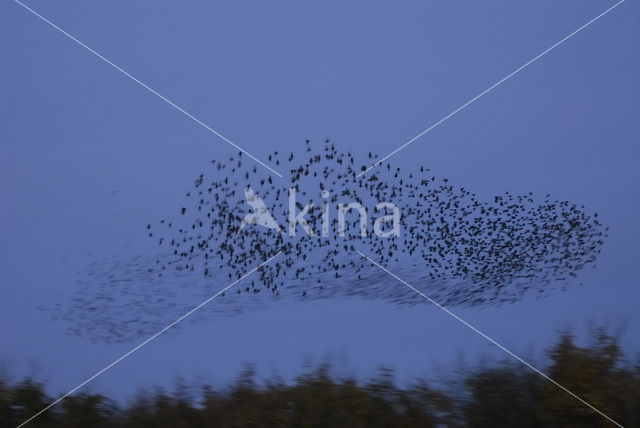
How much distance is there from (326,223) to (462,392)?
2505 mm

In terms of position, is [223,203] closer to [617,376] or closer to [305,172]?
[305,172]

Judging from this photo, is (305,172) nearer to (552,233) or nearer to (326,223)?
(326,223)

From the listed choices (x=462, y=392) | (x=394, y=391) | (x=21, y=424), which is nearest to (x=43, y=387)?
(x=21, y=424)

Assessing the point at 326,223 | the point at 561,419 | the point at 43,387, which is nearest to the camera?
the point at 561,419

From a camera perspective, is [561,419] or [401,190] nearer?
[561,419]

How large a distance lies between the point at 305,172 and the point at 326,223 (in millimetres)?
600

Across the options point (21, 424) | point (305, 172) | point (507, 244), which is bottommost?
point (21, 424)

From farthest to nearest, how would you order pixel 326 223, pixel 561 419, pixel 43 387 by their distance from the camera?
pixel 326 223 < pixel 43 387 < pixel 561 419

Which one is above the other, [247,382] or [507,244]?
[507,244]

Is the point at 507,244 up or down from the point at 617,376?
up

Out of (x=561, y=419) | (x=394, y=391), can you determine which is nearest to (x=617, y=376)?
(x=561, y=419)

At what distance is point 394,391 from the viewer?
821cm

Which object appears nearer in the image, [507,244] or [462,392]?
[462,392]

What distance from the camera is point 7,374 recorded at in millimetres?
8969
